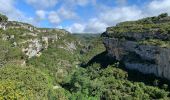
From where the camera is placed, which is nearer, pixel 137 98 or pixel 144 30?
Result: pixel 137 98

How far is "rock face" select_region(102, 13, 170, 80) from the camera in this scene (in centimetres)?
8675

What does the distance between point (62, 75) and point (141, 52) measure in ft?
144

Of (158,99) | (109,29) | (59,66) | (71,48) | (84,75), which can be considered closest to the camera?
(158,99)

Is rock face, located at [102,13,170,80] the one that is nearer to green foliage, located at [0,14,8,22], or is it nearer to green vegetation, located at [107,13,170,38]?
green vegetation, located at [107,13,170,38]

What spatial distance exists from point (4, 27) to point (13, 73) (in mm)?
48565

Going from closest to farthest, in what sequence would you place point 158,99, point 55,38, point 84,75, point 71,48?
1. point 158,99
2. point 84,75
3. point 55,38
4. point 71,48

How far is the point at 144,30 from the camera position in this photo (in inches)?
3826

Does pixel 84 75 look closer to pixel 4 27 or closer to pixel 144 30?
pixel 144 30

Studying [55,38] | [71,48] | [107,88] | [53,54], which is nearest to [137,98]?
[107,88]

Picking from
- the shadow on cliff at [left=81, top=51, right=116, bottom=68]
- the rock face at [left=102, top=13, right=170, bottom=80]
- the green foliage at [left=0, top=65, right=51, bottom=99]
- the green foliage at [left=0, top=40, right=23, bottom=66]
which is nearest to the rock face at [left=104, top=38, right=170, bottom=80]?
the rock face at [left=102, top=13, right=170, bottom=80]

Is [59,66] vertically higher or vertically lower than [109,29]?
lower

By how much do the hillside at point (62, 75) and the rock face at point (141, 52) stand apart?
58 centimetres

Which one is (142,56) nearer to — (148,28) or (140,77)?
(140,77)

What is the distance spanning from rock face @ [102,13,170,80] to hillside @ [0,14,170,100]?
58 cm
